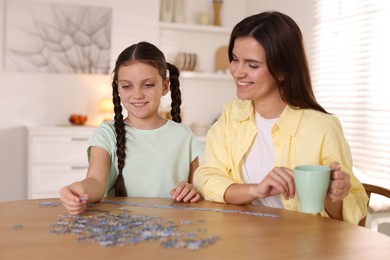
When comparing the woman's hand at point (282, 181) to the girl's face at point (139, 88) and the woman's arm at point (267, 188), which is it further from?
the girl's face at point (139, 88)

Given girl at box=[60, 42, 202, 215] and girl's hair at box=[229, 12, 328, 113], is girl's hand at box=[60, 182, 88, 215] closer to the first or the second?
girl at box=[60, 42, 202, 215]

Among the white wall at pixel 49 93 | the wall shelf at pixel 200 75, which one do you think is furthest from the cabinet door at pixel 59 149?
the wall shelf at pixel 200 75

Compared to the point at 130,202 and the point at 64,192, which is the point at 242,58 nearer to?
the point at 130,202

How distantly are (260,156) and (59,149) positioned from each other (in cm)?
337

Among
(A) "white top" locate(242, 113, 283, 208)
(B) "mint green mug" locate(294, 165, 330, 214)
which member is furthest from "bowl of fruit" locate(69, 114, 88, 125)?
(B) "mint green mug" locate(294, 165, 330, 214)

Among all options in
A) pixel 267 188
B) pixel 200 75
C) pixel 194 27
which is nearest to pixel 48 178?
pixel 200 75

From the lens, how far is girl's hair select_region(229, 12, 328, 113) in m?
1.69

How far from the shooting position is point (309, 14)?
4.60 m

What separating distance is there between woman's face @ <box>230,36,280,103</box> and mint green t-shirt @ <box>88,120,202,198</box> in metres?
0.46

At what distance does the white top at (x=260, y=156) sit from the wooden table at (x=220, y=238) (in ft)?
0.77

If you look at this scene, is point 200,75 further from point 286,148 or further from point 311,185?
point 311,185

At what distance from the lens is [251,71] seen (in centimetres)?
171

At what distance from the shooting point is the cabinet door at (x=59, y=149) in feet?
15.7

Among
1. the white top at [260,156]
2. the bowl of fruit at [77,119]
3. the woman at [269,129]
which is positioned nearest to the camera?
the woman at [269,129]
